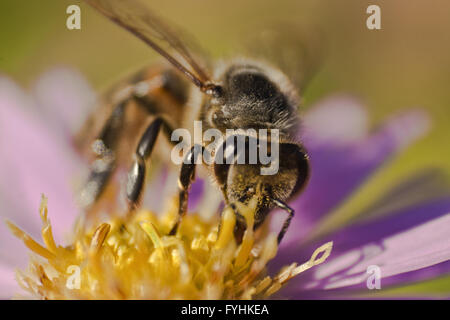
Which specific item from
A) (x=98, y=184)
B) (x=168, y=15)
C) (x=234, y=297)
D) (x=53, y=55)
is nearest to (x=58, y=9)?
(x=53, y=55)

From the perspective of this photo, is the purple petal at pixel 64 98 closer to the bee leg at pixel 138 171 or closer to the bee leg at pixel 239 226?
the bee leg at pixel 138 171

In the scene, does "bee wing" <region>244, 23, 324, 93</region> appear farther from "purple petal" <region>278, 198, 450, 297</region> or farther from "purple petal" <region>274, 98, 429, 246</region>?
"purple petal" <region>278, 198, 450, 297</region>

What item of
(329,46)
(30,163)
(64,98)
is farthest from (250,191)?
(329,46)

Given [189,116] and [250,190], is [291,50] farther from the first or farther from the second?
[250,190]

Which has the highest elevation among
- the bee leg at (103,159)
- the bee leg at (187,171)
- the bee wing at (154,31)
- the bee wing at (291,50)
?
the bee wing at (291,50)

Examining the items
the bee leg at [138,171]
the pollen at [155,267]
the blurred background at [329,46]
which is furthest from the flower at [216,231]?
the blurred background at [329,46]

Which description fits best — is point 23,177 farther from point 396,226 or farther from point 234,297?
point 396,226
